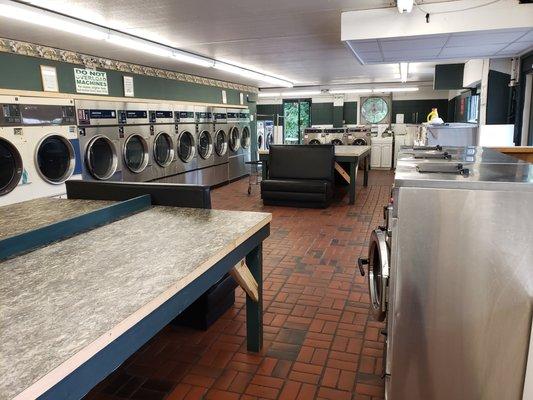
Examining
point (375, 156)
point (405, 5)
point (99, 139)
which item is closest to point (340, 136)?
point (375, 156)

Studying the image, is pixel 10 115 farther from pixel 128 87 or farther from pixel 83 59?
pixel 128 87

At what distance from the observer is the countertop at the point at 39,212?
2410 mm

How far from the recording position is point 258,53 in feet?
22.1

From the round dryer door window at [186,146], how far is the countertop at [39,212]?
5.23m

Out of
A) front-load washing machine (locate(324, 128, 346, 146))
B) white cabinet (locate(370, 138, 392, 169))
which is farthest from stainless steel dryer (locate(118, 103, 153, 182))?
white cabinet (locate(370, 138, 392, 169))

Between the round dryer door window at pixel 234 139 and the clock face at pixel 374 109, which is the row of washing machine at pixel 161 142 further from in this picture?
the clock face at pixel 374 109

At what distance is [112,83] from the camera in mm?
6707

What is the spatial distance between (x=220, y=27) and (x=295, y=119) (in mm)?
12441

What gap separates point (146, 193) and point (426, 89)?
1415 centimetres

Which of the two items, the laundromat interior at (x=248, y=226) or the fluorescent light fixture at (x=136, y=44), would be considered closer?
the laundromat interior at (x=248, y=226)

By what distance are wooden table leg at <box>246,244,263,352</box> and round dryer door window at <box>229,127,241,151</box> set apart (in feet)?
26.5

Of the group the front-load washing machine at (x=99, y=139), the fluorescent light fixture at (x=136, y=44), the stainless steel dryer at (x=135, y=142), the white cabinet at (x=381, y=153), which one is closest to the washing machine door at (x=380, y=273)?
the fluorescent light fixture at (x=136, y=44)

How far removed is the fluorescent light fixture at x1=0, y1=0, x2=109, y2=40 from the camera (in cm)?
362

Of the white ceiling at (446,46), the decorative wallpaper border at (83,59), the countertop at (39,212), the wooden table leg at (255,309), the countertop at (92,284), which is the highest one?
the decorative wallpaper border at (83,59)
